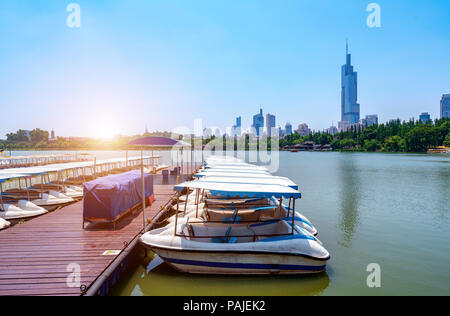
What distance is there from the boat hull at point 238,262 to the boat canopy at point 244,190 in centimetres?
171

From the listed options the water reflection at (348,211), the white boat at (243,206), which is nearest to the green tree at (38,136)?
the water reflection at (348,211)

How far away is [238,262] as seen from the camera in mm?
8086

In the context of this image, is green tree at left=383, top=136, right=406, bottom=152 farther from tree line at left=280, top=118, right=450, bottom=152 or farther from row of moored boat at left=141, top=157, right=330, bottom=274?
row of moored boat at left=141, top=157, right=330, bottom=274

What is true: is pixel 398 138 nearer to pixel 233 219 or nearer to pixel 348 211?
pixel 348 211

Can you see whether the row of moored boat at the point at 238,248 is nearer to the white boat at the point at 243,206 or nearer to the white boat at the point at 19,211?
the white boat at the point at 243,206

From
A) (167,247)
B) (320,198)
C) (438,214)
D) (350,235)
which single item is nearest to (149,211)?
(167,247)

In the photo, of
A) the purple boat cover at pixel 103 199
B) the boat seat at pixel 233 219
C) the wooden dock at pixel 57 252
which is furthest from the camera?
the purple boat cover at pixel 103 199

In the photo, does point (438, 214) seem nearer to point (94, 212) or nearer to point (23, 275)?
point (94, 212)

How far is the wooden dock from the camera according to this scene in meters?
6.23

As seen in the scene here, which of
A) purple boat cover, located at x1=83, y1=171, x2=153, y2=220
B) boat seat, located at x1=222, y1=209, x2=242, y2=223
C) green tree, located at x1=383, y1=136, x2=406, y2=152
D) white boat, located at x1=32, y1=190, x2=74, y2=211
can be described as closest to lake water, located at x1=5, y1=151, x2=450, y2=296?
boat seat, located at x1=222, y1=209, x2=242, y2=223

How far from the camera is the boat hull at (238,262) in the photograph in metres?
8.02

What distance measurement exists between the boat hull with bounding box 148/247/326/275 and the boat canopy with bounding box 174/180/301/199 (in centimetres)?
171

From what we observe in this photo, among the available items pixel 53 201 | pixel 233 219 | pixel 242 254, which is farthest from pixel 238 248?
pixel 53 201
